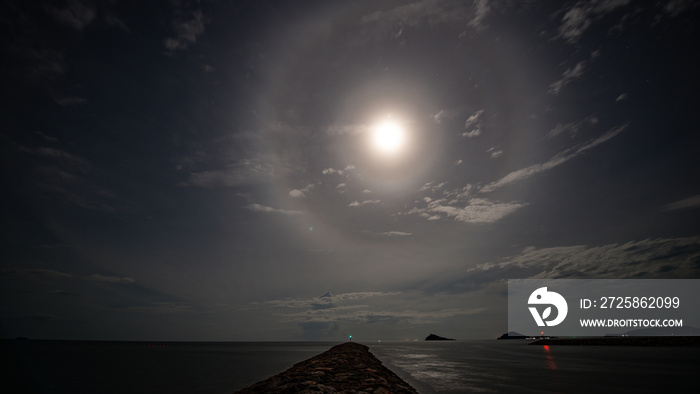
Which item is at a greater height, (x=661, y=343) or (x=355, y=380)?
(x=355, y=380)

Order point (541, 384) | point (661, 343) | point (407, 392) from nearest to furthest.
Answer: point (407, 392), point (541, 384), point (661, 343)

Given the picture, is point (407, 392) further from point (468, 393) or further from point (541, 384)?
point (541, 384)

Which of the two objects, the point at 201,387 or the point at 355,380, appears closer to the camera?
the point at 355,380

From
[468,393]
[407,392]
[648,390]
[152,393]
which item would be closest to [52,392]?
[152,393]

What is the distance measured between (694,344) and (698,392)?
106228mm

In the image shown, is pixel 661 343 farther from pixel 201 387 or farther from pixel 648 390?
pixel 201 387

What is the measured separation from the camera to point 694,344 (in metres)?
82.7

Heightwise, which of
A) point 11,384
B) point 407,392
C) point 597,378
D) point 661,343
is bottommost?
point 661,343

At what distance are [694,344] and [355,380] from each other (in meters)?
120

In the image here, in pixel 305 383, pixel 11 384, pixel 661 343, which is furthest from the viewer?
pixel 661 343

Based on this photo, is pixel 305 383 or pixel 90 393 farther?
pixel 90 393

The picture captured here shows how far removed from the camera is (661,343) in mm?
90125

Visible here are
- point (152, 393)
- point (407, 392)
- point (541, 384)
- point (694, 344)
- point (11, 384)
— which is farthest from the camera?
point (694, 344)

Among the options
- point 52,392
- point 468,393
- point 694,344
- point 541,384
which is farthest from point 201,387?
point 694,344
